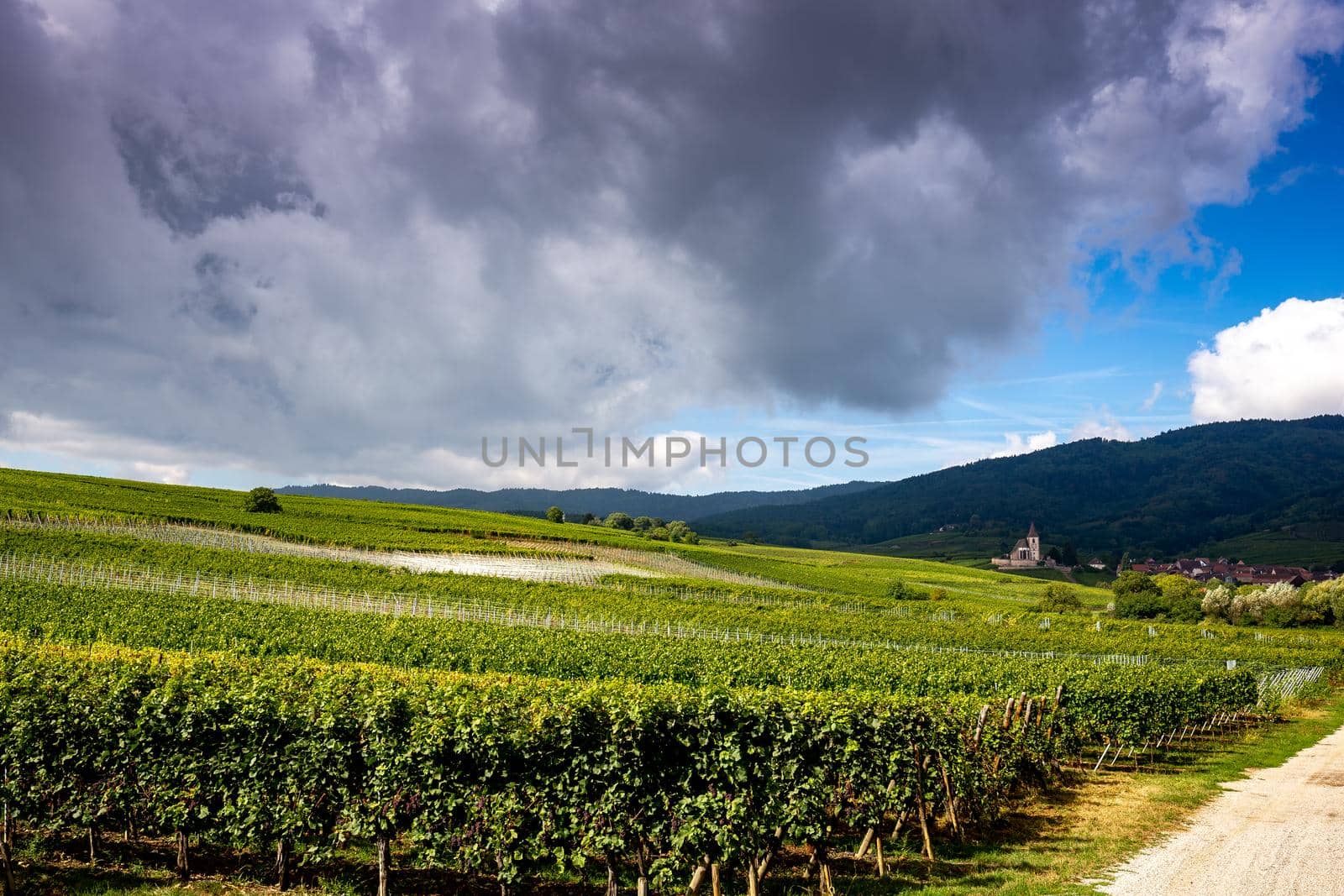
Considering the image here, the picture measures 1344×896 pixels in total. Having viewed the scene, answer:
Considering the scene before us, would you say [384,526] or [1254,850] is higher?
[384,526]

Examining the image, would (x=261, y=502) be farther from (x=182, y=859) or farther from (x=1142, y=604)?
(x=1142, y=604)

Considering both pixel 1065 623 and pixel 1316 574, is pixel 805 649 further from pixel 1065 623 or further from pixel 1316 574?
pixel 1316 574

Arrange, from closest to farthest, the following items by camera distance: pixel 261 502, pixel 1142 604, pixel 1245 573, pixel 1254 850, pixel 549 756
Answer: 1. pixel 549 756
2. pixel 1254 850
3. pixel 1142 604
4. pixel 261 502
5. pixel 1245 573

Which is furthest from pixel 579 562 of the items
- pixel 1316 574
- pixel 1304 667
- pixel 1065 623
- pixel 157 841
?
pixel 1316 574

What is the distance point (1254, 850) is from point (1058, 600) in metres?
96.7

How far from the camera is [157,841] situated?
13.2 meters

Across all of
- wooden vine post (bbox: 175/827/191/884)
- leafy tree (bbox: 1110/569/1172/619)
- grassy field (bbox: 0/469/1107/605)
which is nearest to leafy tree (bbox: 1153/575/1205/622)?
leafy tree (bbox: 1110/569/1172/619)

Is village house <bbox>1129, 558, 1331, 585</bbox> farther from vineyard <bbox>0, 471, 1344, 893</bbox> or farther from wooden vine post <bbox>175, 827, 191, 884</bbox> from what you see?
wooden vine post <bbox>175, 827, 191, 884</bbox>

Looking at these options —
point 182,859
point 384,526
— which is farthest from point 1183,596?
point 182,859

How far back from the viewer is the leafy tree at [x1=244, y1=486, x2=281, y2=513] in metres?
103

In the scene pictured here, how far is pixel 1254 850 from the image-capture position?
14.7 metres

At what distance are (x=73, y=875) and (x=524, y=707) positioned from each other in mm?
7318

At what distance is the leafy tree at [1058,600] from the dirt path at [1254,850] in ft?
277

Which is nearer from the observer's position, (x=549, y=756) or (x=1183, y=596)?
(x=549, y=756)
